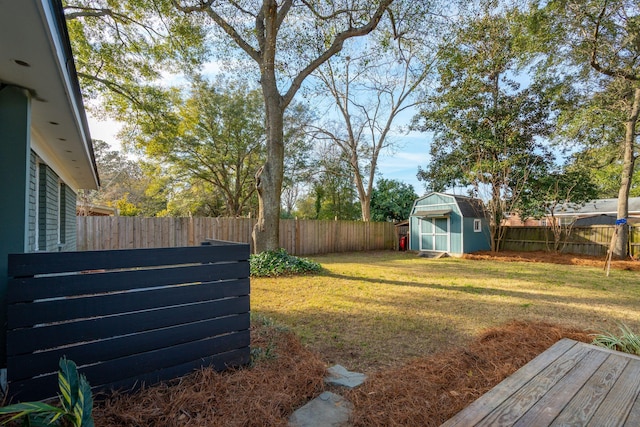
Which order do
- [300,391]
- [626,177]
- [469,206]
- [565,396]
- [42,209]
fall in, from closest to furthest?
[565,396]
[300,391]
[42,209]
[626,177]
[469,206]

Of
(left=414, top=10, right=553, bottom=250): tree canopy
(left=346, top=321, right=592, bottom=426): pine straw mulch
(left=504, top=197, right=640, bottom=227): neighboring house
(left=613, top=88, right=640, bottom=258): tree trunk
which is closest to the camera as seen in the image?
(left=346, top=321, right=592, bottom=426): pine straw mulch

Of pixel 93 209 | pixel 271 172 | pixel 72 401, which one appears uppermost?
pixel 271 172

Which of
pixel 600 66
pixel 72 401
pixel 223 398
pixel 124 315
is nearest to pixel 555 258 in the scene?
pixel 600 66

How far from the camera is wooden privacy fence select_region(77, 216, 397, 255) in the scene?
891 centimetres

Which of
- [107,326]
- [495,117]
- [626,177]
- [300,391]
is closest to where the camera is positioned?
[107,326]

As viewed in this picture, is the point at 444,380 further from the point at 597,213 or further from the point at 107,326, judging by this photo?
the point at 597,213

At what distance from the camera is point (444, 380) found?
7.81 ft

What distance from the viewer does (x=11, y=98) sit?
2430 millimetres

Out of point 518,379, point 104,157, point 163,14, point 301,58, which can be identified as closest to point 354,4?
point 301,58

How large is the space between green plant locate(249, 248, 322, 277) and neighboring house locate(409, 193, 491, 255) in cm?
723

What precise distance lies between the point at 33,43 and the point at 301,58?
759cm

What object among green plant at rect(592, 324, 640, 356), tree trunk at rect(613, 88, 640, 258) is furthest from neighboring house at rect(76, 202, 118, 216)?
tree trunk at rect(613, 88, 640, 258)

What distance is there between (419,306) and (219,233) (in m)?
7.83

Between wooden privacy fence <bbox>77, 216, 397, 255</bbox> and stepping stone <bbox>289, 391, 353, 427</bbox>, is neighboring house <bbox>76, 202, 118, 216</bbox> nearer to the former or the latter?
wooden privacy fence <bbox>77, 216, 397, 255</bbox>
